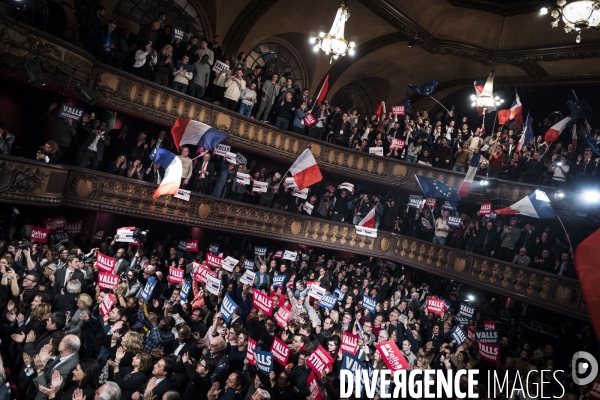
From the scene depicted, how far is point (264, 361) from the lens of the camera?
6.39 meters

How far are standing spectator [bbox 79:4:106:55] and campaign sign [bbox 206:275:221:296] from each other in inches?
250

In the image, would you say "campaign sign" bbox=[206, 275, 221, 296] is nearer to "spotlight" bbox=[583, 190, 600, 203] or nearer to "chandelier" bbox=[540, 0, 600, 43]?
"chandelier" bbox=[540, 0, 600, 43]

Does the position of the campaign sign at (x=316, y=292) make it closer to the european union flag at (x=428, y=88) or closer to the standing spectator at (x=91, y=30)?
the standing spectator at (x=91, y=30)

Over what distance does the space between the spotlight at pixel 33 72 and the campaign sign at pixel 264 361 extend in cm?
682

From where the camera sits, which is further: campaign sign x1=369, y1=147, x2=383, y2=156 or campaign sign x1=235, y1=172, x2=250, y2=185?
campaign sign x1=369, y1=147, x2=383, y2=156

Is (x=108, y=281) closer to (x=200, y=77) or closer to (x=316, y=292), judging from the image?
(x=316, y=292)

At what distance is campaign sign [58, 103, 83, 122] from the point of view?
1023 cm

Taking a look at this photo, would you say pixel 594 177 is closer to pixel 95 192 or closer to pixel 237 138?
pixel 237 138

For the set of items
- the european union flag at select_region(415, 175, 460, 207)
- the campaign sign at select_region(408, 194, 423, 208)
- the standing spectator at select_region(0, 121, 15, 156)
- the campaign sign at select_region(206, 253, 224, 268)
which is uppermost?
the european union flag at select_region(415, 175, 460, 207)

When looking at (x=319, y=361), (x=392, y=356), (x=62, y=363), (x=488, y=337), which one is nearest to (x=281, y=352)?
(x=319, y=361)

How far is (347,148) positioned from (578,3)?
10.7 m

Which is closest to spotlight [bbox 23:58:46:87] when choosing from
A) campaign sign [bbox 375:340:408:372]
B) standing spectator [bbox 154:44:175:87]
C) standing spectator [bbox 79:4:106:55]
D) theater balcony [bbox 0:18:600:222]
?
theater balcony [bbox 0:18:600:222]

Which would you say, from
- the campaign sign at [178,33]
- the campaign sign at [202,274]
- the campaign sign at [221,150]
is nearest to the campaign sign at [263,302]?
the campaign sign at [202,274]

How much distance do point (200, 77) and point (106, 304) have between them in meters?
8.17
